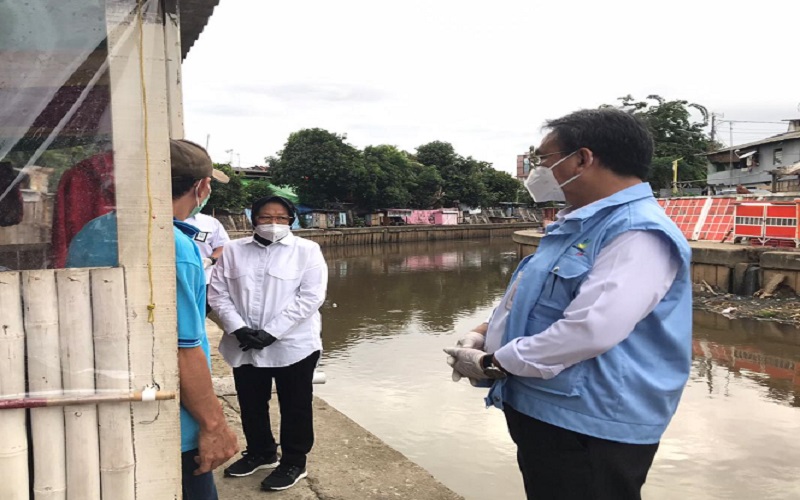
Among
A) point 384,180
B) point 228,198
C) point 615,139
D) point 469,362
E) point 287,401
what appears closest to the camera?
point 615,139

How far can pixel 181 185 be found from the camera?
1.71 meters

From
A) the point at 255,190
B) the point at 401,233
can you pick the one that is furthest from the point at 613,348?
the point at 401,233

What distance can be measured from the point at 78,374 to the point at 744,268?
39.8 ft

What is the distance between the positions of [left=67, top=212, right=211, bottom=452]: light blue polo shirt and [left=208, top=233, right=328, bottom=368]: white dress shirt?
1084 millimetres

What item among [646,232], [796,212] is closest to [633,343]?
[646,232]

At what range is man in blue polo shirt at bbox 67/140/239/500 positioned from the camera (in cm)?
141

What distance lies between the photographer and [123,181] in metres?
1.42

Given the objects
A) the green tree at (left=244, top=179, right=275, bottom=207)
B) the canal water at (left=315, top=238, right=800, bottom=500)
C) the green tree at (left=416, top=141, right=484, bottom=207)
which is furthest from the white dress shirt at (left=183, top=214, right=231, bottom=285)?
the green tree at (left=416, top=141, right=484, bottom=207)

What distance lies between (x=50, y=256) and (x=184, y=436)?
1.93 feet

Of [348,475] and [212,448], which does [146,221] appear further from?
[348,475]

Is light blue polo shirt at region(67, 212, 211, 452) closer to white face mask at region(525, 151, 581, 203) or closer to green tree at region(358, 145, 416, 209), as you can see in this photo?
white face mask at region(525, 151, 581, 203)

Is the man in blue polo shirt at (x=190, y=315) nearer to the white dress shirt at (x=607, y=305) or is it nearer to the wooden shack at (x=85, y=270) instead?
the wooden shack at (x=85, y=270)

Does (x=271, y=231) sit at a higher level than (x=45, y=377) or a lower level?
higher

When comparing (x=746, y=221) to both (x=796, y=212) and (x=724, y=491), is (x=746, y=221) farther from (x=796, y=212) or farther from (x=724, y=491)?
(x=724, y=491)
